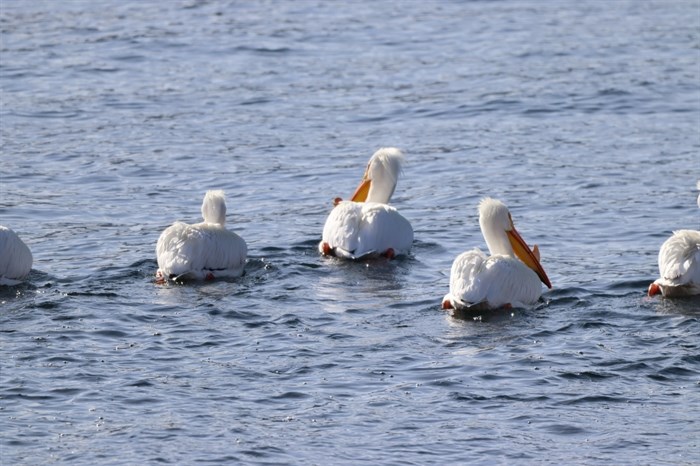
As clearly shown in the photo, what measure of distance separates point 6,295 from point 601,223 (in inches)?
181

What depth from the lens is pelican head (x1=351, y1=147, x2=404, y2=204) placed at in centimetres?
1144

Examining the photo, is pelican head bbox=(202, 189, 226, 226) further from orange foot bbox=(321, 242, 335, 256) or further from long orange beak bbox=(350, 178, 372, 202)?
long orange beak bbox=(350, 178, 372, 202)

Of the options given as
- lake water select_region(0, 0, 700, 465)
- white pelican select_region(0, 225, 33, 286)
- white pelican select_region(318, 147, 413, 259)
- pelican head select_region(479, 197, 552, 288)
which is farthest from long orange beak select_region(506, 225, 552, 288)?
white pelican select_region(0, 225, 33, 286)

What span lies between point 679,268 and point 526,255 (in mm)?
1037

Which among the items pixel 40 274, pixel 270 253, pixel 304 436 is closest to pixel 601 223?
pixel 270 253

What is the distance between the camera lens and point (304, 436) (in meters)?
6.98

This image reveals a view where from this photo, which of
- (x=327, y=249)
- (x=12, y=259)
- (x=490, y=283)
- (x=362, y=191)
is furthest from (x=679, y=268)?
(x=12, y=259)

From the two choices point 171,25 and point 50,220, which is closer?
point 50,220

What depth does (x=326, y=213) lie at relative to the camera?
1198 cm

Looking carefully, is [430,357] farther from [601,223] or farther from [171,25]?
[171,25]

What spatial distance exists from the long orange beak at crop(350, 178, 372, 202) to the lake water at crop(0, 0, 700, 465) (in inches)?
15.7

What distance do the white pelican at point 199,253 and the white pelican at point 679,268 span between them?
2.78 meters

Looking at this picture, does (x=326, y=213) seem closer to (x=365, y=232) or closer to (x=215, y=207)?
(x=365, y=232)

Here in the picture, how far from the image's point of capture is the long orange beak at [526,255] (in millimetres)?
9588
